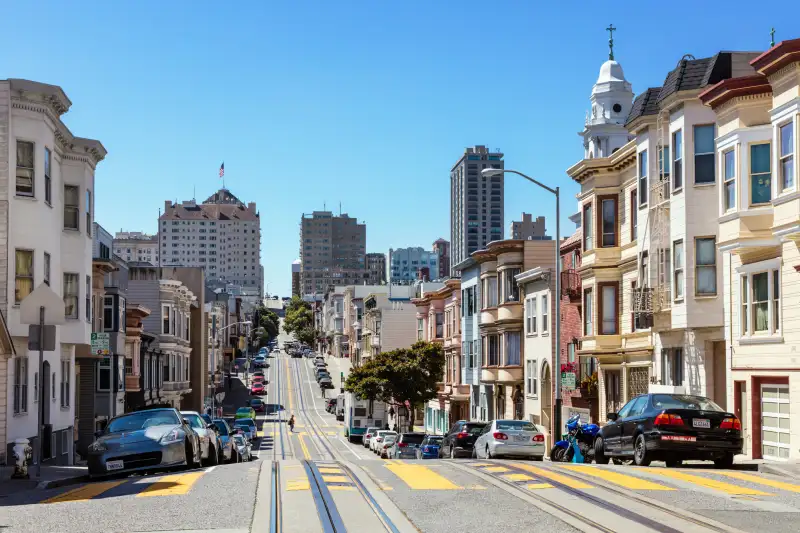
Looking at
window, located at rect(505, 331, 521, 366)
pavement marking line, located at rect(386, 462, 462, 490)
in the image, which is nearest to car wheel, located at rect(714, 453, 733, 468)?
pavement marking line, located at rect(386, 462, 462, 490)

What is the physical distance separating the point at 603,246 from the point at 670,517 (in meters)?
30.1

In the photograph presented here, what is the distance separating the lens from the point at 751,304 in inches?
1098

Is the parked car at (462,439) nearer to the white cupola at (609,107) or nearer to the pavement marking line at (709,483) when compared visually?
the pavement marking line at (709,483)

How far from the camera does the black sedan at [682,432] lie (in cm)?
2175

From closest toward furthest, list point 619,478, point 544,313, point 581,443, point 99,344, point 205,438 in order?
point 619,478
point 205,438
point 581,443
point 99,344
point 544,313

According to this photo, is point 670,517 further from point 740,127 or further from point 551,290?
point 551,290

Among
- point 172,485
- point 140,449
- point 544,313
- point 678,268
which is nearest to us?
point 172,485

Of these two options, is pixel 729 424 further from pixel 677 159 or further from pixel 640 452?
pixel 677 159

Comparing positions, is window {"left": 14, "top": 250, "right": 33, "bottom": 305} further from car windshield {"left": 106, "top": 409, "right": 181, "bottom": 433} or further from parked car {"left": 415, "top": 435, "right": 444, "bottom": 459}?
parked car {"left": 415, "top": 435, "right": 444, "bottom": 459}

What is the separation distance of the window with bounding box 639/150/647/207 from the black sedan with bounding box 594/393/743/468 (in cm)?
1426

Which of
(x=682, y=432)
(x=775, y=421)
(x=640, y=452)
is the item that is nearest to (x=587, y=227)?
(x=775, y=421)

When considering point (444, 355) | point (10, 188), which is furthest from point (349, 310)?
point (10, 188)

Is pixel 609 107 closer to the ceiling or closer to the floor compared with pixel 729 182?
closer to the ceiling

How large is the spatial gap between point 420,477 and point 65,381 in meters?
25.9
